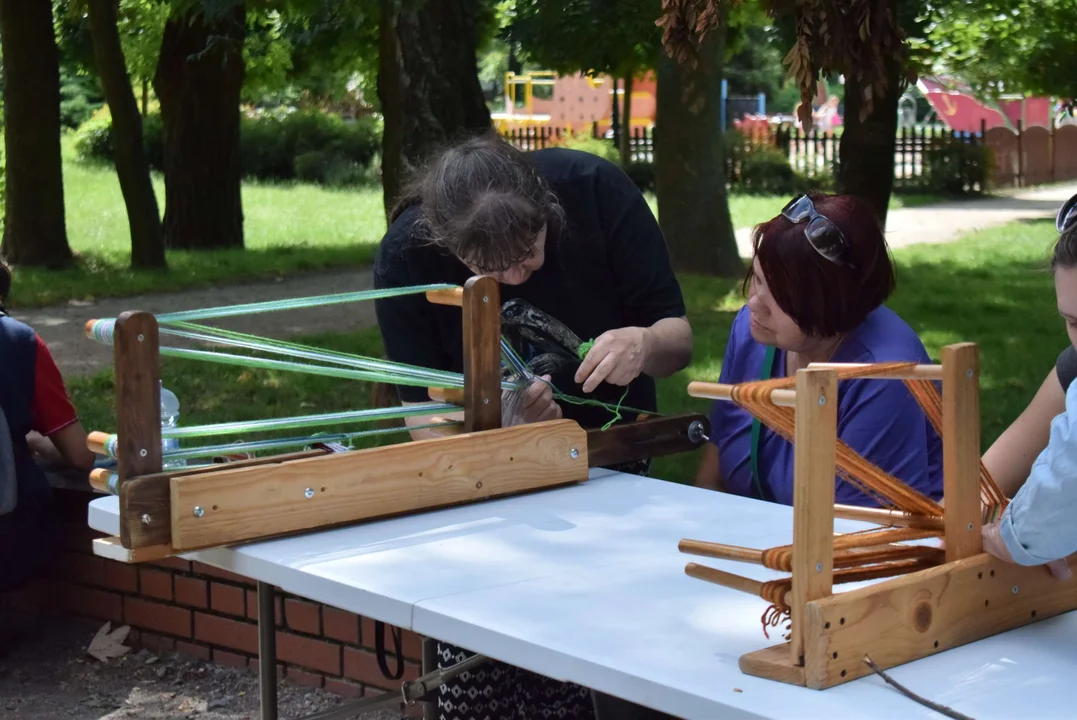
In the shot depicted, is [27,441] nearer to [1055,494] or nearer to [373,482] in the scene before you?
[373,482]

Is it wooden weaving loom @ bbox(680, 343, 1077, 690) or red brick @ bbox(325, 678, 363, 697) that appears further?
red brick @ bbox(325, 678, 363, 697)

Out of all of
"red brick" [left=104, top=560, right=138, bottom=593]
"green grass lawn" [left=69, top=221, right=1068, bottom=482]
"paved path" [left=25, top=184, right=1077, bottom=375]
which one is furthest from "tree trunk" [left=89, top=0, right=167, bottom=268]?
"red brick" [left=104, top=560, right=138, bottom=593]

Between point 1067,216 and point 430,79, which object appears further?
point 430,79

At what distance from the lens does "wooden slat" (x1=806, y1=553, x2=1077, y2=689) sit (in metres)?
1.49

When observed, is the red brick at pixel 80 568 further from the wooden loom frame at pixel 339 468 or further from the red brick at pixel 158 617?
the wooden loom frame at pixel 339 468

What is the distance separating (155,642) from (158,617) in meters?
0.08

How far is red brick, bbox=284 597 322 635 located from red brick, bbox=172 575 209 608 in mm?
303

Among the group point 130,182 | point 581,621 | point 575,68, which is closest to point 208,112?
point 130,182

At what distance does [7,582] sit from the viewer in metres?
3.61

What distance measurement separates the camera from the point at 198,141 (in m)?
11.7

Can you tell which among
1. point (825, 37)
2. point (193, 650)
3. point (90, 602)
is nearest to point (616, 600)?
point (825, 37)

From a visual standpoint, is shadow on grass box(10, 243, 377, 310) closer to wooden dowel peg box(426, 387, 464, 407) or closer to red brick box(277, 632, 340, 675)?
red brick box(277, 632, 340, 675)

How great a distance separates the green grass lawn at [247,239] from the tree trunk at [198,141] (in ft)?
1.36

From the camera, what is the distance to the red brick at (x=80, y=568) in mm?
3965
